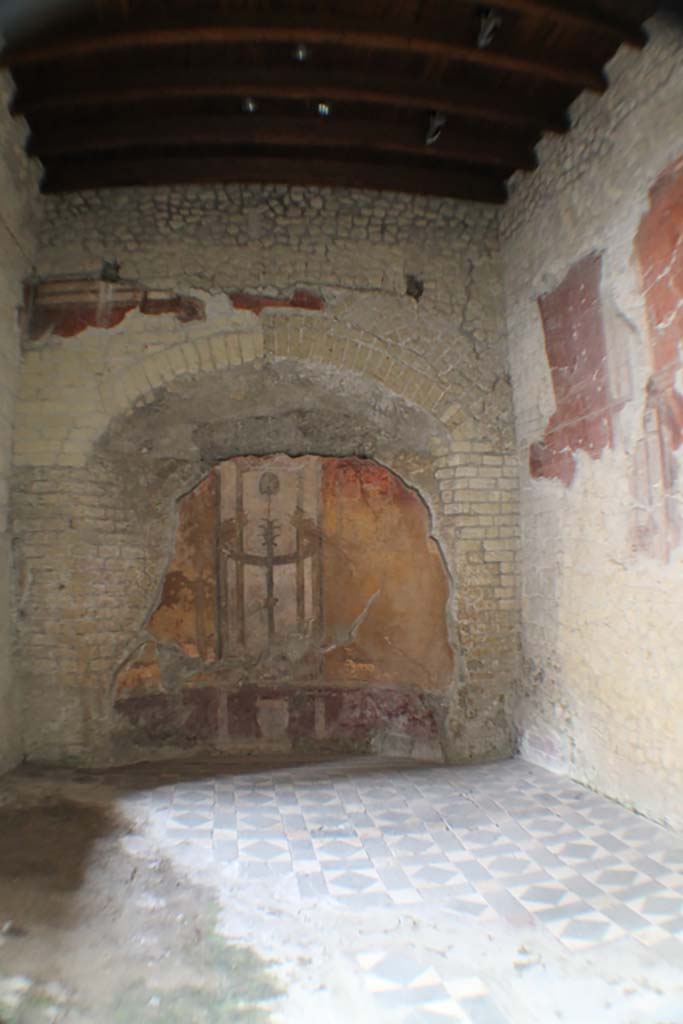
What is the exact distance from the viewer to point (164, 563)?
17.2 feet

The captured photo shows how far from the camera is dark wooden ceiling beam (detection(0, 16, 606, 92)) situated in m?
3.61

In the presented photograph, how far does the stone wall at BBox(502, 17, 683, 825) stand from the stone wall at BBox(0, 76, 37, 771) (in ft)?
11.3

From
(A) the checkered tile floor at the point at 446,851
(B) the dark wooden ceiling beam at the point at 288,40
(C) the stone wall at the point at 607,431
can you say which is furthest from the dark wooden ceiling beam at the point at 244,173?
(A) the checkered tile floor at the point at 446,851

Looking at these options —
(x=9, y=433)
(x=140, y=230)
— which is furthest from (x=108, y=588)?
(x=140, y=230)

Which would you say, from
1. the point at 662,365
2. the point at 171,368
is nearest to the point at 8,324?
the point at 171,368

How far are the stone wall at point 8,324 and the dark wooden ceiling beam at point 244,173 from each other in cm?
32

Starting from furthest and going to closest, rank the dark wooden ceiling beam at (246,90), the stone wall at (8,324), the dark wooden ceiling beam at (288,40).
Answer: the stone wall at (8,324), the dark wooden ceiling beam at (246,90), the dark wooden ceiling beam at (288,40)

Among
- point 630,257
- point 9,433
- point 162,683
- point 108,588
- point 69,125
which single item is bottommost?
point 162,683

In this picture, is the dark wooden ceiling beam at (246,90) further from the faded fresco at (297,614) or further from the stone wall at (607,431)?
the faded fresco at (297,614)

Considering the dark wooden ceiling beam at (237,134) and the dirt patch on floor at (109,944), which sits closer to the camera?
the dirt patch on floor at (109,944)

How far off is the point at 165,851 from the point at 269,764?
167cm

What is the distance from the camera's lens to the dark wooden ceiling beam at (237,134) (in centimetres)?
445

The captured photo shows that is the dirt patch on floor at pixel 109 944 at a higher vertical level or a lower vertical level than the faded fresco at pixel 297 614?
lower

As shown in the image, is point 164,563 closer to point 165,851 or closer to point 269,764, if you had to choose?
point 269,764
